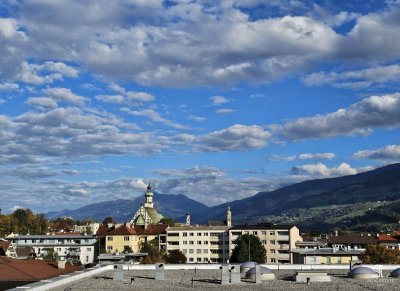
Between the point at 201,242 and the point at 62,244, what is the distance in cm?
4293

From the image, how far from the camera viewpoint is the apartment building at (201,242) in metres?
190

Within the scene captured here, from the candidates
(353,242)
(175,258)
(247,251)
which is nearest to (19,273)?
(247,251)

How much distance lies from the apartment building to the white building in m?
25.1

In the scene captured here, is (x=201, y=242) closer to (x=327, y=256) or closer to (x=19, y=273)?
(x=327, y=256)

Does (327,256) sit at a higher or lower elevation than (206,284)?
higher

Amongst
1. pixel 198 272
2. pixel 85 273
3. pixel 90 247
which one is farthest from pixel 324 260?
pixel 90 247

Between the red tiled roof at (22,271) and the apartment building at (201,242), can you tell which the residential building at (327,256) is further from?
the apartment building at (201,242)

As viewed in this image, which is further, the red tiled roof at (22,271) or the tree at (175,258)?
the tree at (175,258)

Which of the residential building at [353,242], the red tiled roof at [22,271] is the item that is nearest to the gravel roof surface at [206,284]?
the red tiled roof at [22,271]

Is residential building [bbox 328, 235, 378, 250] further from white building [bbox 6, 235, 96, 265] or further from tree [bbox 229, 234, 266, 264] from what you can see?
white building [bbox 6, 235, 96, 265]

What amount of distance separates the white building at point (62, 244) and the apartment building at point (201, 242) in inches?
990

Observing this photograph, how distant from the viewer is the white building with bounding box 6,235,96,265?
19038cm

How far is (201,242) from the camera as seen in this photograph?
631ft

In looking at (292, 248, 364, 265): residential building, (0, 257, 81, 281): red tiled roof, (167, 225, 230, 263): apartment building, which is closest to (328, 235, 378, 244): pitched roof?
(167, 225, 230, 263): apartment building
